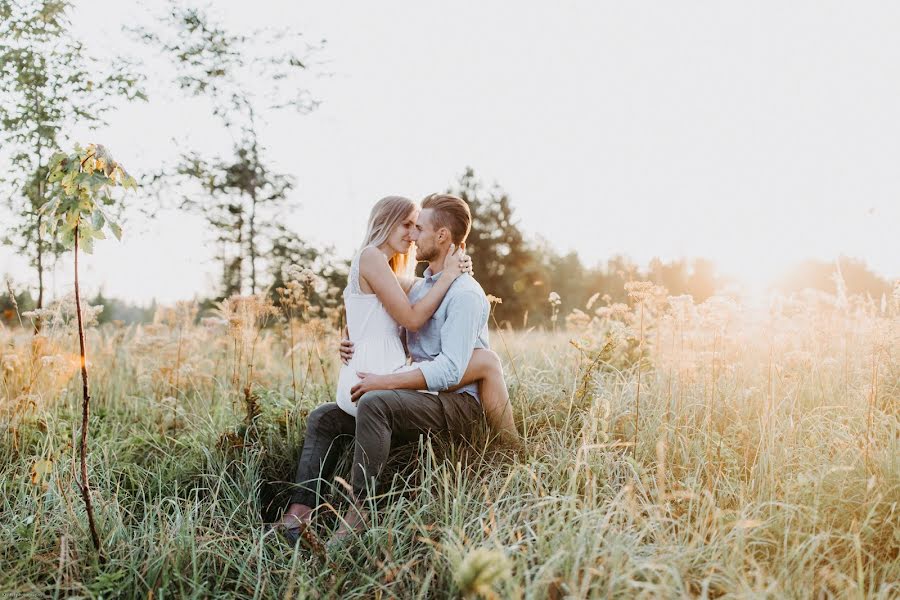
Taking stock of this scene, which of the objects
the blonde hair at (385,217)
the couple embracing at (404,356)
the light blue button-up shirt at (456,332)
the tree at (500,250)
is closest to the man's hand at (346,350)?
the couple embracing at (404,356)

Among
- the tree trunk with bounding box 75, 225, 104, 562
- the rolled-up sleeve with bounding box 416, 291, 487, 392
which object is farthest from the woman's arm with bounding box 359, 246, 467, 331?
the tree trunk with bounding box 75, 225, 104, 562

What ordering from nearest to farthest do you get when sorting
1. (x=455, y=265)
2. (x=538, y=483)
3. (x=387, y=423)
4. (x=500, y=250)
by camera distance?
1. (x=538, y=483)
2. (x=387, y=423)
3. (x=455, y=265)
4. (x=500, y=250)

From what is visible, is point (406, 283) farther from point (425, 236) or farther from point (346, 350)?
point (346, 350)

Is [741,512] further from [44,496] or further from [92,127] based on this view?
[92,127]

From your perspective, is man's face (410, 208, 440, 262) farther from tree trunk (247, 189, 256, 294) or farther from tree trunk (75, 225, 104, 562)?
tree trunk (247, 189, 256, 294)

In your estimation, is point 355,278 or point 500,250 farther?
point 500,250

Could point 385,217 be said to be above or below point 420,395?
above

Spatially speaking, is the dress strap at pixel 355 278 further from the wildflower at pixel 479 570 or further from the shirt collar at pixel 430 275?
the wildflower at pixel 479 570

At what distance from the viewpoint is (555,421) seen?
12.5 ft

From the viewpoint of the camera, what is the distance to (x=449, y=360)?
3.40 meters

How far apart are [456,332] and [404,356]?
0.42m

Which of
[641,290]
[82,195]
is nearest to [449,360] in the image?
[641,290]

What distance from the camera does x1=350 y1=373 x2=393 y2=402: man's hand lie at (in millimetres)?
3338

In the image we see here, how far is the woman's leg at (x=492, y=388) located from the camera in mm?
3561
